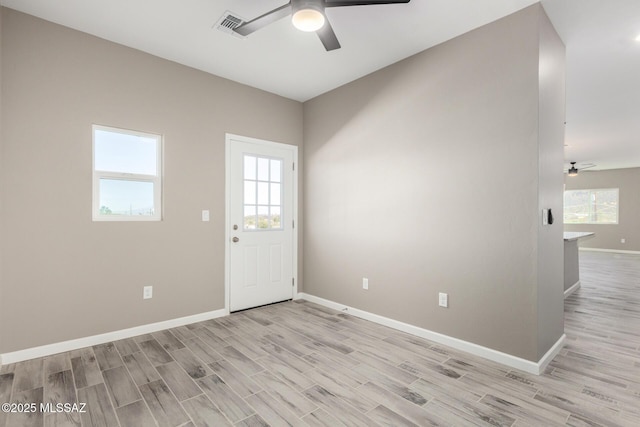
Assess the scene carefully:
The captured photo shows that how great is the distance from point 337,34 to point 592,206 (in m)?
12.1

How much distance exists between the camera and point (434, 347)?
2.87 meters

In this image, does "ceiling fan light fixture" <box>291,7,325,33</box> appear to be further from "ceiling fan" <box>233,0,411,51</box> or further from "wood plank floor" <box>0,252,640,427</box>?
"wood plank floor" <box>0,252,640,427</box>

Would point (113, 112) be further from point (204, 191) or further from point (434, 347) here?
point (434, 347)

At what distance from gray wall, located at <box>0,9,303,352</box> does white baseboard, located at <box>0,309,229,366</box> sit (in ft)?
0.15

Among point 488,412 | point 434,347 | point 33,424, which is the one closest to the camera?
point 33,424

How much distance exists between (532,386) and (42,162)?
4.17m

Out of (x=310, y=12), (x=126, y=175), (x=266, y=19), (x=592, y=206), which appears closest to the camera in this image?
(x=310, y=12)

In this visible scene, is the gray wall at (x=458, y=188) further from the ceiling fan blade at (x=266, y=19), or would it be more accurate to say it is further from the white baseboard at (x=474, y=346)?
the ceiling fan blade at (x=266, y=19)

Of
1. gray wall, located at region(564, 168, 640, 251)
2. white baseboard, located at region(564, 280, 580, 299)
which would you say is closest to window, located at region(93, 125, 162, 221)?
white baseboard, located at region(564, 280, 580, 299)

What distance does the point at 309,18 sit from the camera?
203cm

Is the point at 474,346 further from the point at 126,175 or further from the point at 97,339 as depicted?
the point at 126,175

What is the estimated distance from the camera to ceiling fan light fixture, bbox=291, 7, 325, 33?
199 cm

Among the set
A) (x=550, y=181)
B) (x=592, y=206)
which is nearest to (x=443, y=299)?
(x=550, y=181)

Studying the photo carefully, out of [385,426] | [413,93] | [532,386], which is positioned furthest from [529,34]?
[385,426]
